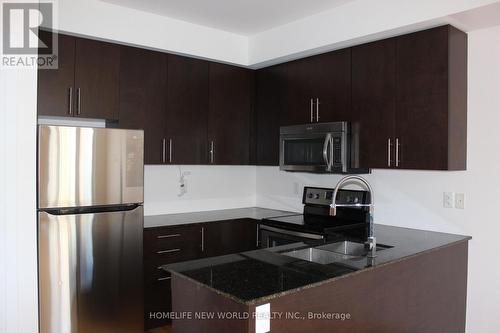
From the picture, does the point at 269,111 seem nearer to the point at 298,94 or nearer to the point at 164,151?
the point at 298,94

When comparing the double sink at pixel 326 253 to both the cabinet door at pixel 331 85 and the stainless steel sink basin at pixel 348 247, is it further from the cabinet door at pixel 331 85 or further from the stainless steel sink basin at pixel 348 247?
the cabinet door at pixel 331 85

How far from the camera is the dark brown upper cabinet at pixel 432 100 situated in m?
2.61

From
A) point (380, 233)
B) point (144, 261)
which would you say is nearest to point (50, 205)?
point (144, 261)

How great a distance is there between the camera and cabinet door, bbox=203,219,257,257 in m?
3.47

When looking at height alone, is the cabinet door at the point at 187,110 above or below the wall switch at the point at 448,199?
above

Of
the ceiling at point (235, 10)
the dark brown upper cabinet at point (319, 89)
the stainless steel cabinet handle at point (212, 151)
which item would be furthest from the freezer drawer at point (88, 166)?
the dark brown upper cabinet at point (319, 89)

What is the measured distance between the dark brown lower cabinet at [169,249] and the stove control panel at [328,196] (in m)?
0.56

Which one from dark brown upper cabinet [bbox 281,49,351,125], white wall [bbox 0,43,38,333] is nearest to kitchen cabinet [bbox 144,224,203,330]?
white wall [bbox 0,43,38,333]

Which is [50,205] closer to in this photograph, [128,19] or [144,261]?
[144,261]

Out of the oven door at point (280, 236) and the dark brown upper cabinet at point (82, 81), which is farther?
the oven door at point (280, 236)

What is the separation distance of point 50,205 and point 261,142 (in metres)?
2.00

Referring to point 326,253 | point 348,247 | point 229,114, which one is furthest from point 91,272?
point 229,114

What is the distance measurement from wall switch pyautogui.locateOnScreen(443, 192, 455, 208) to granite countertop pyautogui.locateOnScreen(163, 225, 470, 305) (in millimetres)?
599

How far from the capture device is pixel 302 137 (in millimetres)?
3432
